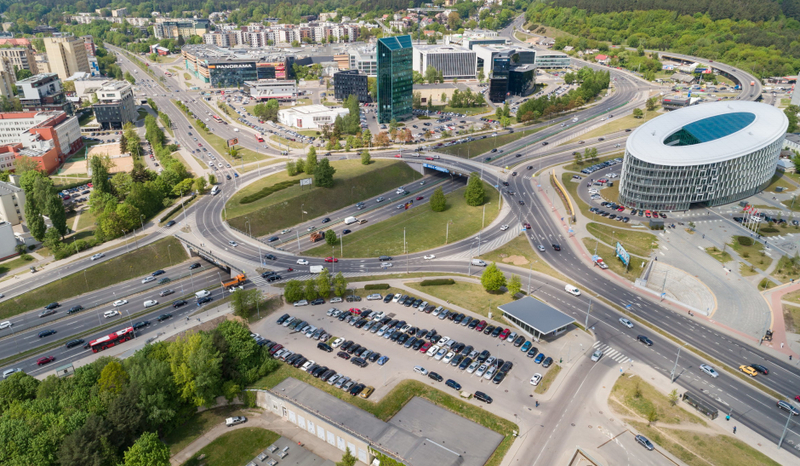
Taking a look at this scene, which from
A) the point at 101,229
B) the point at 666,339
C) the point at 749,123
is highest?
the point at 749,123

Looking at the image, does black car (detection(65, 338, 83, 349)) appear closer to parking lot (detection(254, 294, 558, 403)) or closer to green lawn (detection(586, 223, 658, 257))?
parking lot (detection(254, 294, 558, 403))

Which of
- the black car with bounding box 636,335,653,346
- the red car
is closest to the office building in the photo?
the red car

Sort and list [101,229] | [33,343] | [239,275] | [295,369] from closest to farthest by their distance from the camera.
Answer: [295,369] → [33,343] → [239,275] → [101,229]

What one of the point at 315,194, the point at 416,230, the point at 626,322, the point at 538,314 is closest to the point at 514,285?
the point at 538,314

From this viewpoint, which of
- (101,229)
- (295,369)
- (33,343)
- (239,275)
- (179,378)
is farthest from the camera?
(101,229)

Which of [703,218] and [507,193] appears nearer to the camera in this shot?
[703,218]

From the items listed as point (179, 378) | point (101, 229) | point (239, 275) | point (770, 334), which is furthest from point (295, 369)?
point (770, 334)

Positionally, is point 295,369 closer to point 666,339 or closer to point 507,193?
point 666,339

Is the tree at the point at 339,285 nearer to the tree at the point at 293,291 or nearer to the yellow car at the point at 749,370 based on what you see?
the tree at the point at 293,291
